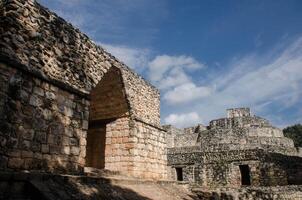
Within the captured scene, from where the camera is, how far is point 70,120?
6.43 m

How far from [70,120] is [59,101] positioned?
48 cm

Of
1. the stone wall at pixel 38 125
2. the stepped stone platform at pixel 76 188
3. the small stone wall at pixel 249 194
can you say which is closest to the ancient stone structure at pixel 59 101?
the stone wall at pixel 38 125

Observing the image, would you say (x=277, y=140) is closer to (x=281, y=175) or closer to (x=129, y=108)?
(x=281, y=175)

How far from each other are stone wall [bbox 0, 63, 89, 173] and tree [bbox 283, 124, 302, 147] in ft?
162

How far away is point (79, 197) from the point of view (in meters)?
5.01

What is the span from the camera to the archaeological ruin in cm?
509

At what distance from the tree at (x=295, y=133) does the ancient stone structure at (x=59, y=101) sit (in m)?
46.9

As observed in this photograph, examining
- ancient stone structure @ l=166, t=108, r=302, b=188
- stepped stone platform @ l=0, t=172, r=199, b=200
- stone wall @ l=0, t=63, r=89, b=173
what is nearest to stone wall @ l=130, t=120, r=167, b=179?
stepped stone platform @ l=0, t=172, r=199, b=200

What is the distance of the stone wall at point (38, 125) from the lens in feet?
16.5

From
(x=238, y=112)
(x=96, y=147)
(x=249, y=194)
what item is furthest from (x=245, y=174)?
(x=238, y=112)

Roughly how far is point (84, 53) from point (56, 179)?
3236mm

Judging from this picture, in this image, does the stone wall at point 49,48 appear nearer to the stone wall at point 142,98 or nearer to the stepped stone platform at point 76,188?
the stone wall at point 142,98

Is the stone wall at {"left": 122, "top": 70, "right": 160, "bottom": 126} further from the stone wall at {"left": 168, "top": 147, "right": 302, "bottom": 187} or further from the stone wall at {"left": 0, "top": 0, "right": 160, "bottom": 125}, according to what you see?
the stone wall at {"left": 168, "top": 147, "right": 302, "bottom": 187}

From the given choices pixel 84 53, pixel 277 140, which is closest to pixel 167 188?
pixel 84 53
